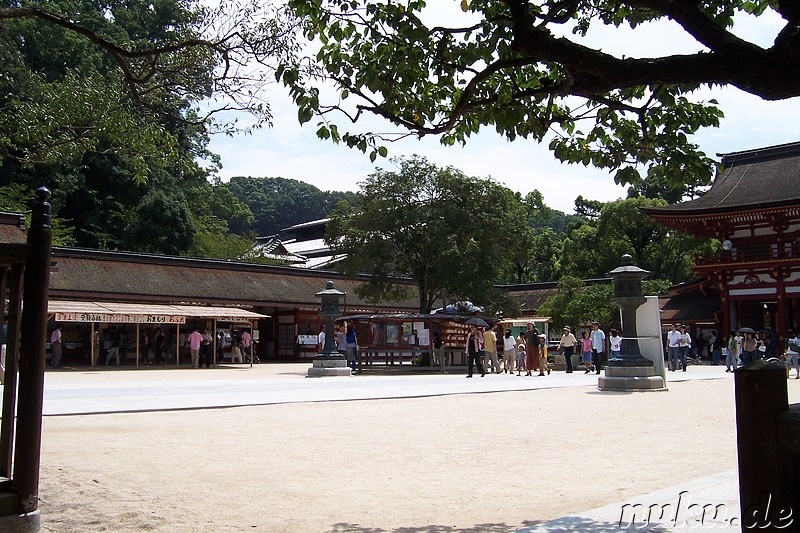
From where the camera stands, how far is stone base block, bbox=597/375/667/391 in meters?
16.8

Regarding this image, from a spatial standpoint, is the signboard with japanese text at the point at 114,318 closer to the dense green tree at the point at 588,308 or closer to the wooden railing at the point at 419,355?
the wooden railing at the point at 419,355

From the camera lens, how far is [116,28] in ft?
152

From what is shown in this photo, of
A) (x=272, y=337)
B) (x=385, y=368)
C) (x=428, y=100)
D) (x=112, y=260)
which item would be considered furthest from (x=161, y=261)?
(x=428, y=100)

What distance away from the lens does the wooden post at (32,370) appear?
3.52 m

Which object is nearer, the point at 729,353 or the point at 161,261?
the point at 729,353

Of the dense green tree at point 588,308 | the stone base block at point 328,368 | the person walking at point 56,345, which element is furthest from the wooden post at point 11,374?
the dense green tree at point 588,308

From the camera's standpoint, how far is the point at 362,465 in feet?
24.8

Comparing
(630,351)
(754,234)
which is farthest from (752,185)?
(630,351)

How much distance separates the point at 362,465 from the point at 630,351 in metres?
10.8

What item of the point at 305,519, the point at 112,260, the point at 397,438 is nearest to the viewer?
the point at 305,519

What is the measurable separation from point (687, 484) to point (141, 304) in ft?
88.7

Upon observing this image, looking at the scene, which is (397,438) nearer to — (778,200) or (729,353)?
(729,353)

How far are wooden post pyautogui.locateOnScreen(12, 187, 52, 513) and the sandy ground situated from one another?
63.2 inches

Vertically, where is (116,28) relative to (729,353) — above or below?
above
